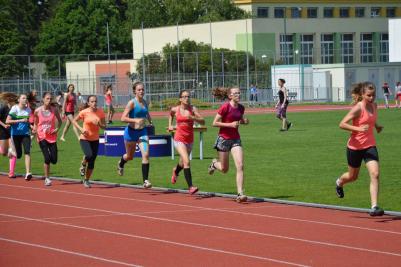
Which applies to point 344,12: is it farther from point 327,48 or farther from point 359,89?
point 359,89

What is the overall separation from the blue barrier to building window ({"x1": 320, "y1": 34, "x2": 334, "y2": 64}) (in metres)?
61.7

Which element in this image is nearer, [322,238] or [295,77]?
[322,238]

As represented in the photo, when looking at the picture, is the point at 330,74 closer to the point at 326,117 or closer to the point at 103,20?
the point at 326,117

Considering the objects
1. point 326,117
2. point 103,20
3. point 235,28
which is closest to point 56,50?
point 103,20

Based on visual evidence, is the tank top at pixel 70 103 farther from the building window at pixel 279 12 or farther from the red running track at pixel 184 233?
the building window at pixel 279 12

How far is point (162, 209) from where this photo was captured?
50.8 ft

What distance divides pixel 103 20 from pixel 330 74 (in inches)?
1466

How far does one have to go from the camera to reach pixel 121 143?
25984mm

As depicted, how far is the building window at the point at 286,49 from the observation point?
82.8 m

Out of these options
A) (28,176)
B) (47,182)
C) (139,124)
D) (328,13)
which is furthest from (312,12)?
(139,124)

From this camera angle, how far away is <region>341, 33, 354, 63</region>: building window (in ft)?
290

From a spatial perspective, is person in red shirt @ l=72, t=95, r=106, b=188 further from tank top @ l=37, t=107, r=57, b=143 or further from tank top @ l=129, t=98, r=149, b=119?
tank top @ l=129, t=98, r=149, b=119

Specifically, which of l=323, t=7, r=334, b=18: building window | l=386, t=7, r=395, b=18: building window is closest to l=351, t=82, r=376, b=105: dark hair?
l=323, t=7, r=334, b=18: building window

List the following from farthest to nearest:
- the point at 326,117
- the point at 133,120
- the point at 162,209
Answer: the point at 326,117
the point at 133,120
the point at 162,209
